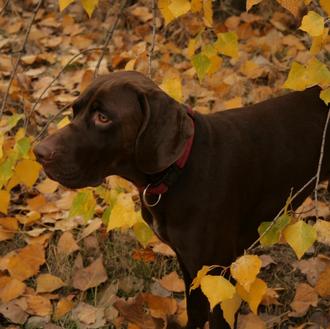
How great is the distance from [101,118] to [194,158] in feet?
1.55

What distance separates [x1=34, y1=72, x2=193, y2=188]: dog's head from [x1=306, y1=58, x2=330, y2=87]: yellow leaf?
626 mm

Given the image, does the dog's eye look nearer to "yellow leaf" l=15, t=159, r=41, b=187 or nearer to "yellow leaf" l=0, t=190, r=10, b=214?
"yellow leaf" l=15, t=159, r=41, b=187

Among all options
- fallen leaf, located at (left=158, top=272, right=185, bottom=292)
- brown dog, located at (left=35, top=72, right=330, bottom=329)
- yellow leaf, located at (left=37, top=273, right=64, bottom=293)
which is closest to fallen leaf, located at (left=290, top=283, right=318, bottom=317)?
brown dog, located at (left=35, top=72, right=330, bottom=329)

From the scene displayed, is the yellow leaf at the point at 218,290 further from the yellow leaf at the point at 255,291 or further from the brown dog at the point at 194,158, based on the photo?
the brown dog at the point at 194,158

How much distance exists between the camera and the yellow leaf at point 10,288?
11.9 ft

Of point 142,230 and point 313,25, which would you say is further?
point 142,230

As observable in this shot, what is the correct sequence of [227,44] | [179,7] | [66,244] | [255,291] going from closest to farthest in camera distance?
[255,291] < [179,7] < [227,44] < [66,244]

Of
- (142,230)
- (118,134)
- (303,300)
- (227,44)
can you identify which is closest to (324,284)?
(303,300)

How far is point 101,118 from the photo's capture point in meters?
2.87

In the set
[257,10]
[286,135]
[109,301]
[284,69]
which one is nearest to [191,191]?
[286,135]

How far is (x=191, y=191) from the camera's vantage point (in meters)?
3.03

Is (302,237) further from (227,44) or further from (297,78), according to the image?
(227,44)

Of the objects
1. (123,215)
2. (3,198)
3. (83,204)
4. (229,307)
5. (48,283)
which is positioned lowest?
(48,283)

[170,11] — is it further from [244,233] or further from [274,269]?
[274,269]
